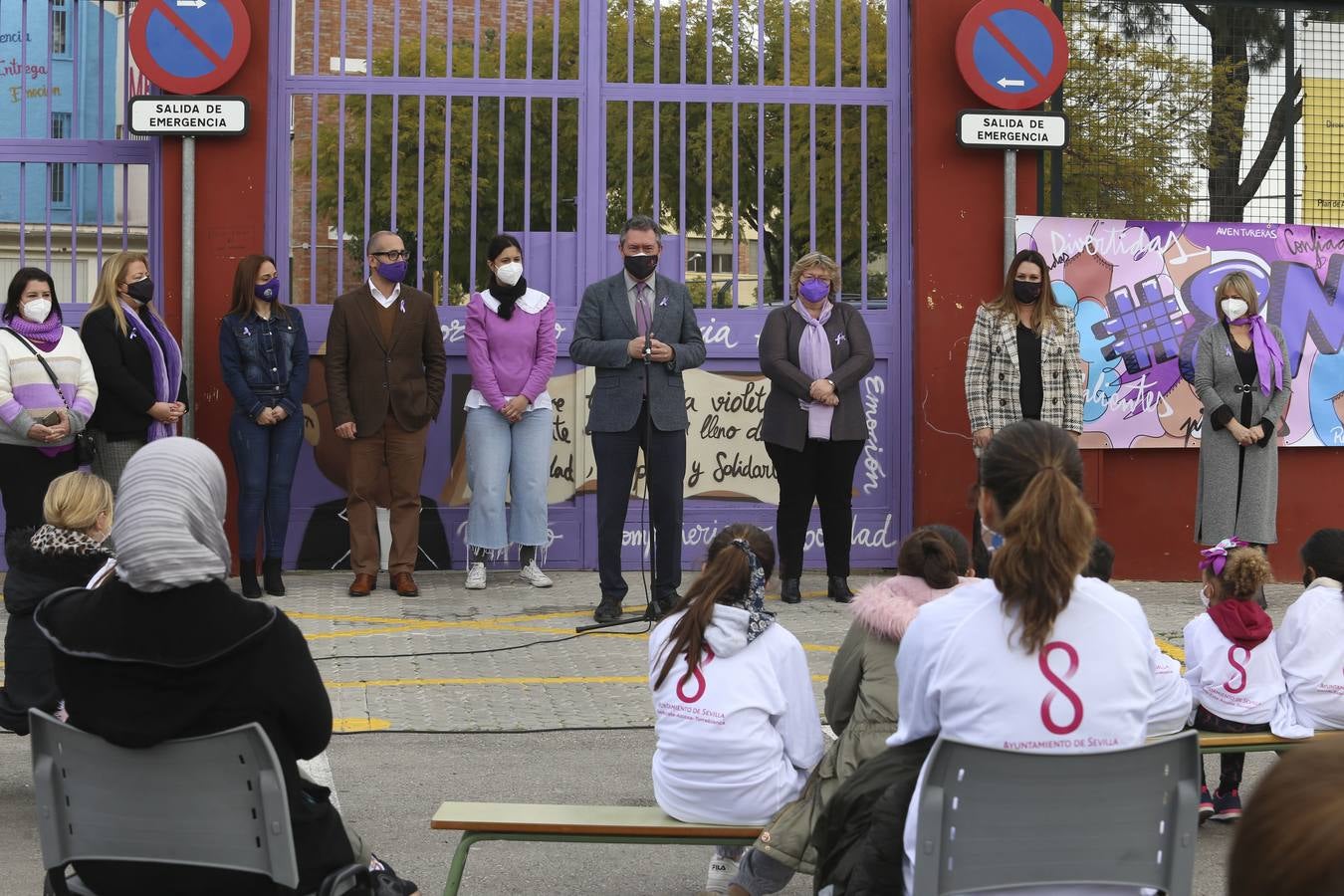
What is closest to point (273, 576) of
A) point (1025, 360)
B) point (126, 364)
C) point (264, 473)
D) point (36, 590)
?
point (264, 473)

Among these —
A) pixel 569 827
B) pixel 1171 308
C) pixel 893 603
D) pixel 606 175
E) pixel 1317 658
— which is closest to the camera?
pixel 569 827

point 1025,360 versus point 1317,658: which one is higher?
point 1025,360

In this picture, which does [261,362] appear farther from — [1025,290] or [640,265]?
[1025,290]

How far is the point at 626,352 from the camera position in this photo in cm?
899

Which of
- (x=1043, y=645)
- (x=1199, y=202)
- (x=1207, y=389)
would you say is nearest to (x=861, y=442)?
(x=1207, y=389)

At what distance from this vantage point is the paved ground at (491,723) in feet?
17.5

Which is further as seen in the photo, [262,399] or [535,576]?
[535,576]

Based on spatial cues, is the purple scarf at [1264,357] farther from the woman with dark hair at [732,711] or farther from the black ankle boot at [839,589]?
the woman with dark hair at [732,711]

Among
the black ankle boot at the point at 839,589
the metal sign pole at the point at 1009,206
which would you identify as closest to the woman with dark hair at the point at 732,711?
the black ankle boot at the point at 839,589

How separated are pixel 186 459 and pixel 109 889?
0.90 meters

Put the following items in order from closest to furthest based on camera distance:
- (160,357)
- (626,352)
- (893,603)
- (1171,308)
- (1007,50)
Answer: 1. (893,603)
2. (626,352)
3. (160,357)
4. (1007,50)
5. (1171,308)

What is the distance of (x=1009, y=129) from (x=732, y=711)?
669cm

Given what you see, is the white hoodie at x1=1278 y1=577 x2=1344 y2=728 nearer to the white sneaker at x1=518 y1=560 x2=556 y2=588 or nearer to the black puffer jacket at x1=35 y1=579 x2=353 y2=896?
the black puffer jacket at x1=35 y1=579 x2=353 y2=896

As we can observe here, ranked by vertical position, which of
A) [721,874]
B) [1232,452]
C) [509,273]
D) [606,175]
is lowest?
[721,874]
